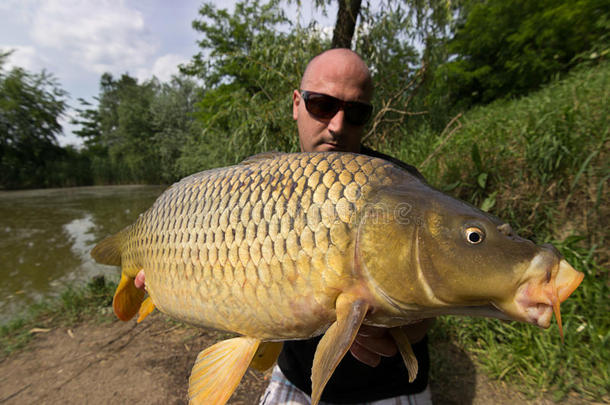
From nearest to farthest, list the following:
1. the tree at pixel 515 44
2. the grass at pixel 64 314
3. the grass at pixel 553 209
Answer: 1. the grass at pixel 553 209
2. the grass at pixel 64 314
3. the tree at pixel 515 44

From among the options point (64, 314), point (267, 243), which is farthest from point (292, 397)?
point (64, 314)

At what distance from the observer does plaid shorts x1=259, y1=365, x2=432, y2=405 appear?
39.0 inches

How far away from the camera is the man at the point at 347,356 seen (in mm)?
999

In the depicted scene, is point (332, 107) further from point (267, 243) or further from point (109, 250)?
point (109, 250)

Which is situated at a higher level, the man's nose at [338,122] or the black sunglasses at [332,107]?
the black sunglasses at [332,107]

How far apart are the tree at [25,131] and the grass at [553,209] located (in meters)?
20.0

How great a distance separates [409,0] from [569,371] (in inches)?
133

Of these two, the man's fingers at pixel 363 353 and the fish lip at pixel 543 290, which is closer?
the fish lip at pixel 543 290

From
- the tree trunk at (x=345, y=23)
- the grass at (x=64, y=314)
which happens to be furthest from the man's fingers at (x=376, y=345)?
the tree trunk at (x=345, y=23)

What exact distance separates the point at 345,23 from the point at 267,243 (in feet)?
11.3

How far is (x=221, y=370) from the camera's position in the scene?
2.18 ft

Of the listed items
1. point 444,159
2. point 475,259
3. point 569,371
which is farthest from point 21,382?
point 444,159

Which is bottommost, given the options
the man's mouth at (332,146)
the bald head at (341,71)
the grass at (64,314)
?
the grass at (64,314)

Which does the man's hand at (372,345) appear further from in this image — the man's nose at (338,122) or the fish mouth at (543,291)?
the man's nose at (338,122)
